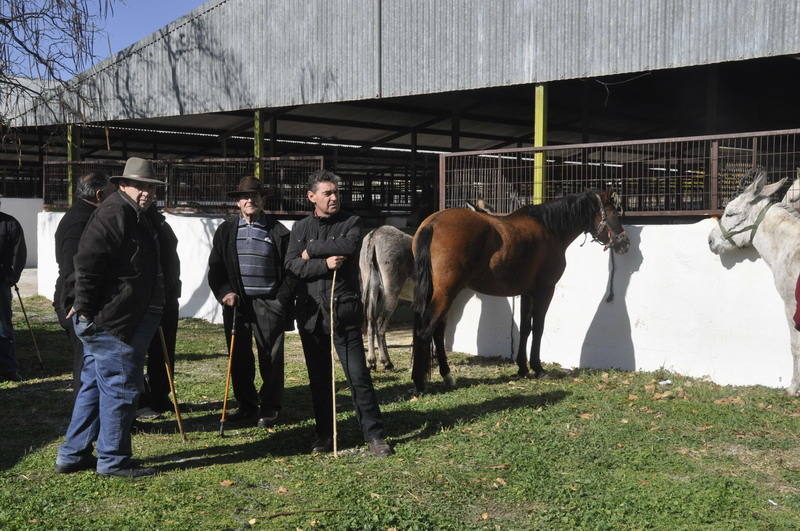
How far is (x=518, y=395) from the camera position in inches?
284

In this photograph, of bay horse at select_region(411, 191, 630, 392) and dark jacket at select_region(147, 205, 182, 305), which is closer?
dark jacket at select_region(147, 205, 182, 305)

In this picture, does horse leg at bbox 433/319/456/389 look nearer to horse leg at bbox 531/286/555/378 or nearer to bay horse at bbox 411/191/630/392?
bay horse at bbox 411/191/630/392

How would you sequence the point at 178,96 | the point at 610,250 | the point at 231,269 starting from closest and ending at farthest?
the point at 231,269 → the point at 610,250 → the point at 178,96

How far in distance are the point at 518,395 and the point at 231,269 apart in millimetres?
2875

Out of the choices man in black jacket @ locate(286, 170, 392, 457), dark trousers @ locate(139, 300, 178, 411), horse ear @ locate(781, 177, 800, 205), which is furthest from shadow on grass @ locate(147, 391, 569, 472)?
horse ear @ locate(781, 177, 800, 205)

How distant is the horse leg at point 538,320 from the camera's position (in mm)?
8133

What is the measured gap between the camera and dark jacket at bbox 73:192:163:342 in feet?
15.1

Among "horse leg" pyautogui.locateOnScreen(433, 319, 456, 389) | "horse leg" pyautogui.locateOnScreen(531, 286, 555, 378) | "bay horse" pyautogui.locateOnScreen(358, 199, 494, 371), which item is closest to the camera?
"horse leg" pyautogui.locateOnScreen(433, 319, 456, 389)

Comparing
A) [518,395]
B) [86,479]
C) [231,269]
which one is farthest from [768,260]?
[86,479]

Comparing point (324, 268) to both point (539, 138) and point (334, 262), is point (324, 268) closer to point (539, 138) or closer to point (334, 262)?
point (334, 262)

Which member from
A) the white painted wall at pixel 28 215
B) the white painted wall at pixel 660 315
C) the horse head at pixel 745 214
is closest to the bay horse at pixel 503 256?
the white painted wall at pixel 660 315

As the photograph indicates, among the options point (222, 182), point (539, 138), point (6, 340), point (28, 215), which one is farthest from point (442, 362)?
point (28, 215)

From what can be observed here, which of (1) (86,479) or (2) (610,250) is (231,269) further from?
(2) (610,250)

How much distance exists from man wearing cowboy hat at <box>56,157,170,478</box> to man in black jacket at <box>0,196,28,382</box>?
11.5ft
